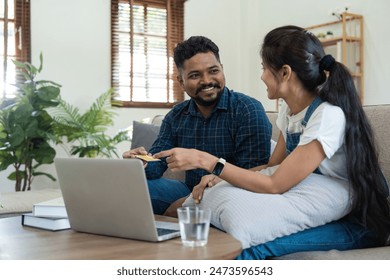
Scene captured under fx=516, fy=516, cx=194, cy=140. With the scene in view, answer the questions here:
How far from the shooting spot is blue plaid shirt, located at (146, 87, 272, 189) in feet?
6.07

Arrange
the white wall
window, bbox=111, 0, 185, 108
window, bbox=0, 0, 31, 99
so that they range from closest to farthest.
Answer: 1. window, bbox=0, 0, 31, 99
2. the white wall
3. window, bbox=111, 0, 185, 108

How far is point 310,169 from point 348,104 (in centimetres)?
24

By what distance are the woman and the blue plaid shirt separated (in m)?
0.28

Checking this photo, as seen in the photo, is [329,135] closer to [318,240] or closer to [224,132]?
[318,240]

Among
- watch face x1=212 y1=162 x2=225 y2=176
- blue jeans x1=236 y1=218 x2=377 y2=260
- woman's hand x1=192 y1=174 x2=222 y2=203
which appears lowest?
blue jeans x1=236 y1=218 x2=377 y2=260

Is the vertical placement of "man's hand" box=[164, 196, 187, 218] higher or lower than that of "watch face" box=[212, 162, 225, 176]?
lower

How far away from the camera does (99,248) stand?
1.09 meters

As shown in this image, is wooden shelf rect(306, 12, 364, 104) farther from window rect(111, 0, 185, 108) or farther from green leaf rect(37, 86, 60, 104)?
green leaf rect(37, 86, 60, 104)

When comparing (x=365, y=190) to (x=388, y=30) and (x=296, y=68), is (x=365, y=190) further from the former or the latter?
(x=388, y=30)

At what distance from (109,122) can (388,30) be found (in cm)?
256

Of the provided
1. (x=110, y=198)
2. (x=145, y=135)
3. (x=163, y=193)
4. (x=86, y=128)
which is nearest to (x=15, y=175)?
(x=86, y=128)

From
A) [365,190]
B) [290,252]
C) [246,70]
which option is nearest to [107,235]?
[290,252]

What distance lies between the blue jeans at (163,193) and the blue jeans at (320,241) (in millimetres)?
687

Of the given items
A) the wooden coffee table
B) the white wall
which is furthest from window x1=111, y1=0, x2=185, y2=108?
the wooden coffee table
